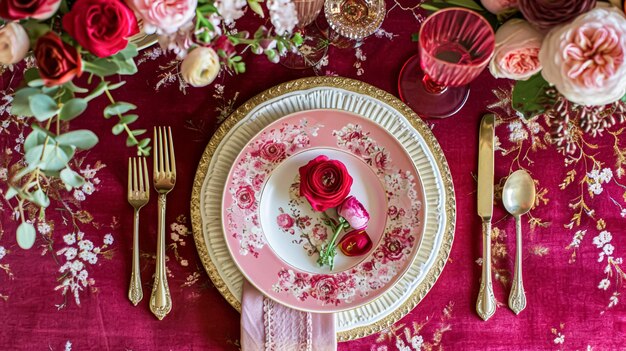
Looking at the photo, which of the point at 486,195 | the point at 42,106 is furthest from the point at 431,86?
the point at 42,106

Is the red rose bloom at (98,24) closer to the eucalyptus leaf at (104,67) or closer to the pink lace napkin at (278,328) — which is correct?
the eucalyptus leaf at (104,67)

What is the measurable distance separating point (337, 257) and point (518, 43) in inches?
19.5

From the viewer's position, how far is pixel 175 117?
100 centimetres

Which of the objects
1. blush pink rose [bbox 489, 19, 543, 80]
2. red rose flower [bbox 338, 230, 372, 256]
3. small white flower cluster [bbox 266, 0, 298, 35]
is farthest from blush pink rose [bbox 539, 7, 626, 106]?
red rose flower [bbox 338, 230, 372, 256]

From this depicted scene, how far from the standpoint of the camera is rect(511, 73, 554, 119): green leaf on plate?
2.37 feet

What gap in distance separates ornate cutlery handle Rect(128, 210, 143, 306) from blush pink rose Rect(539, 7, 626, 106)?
0.73 metres

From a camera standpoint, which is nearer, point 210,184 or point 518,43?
point 518,43

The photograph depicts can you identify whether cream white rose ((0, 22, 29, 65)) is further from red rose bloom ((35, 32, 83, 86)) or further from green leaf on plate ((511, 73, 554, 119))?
green leaf on plate ((511, 73, 554, 119))

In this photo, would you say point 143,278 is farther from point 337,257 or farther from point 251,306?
point 337,257

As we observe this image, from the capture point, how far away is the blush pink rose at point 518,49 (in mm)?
635

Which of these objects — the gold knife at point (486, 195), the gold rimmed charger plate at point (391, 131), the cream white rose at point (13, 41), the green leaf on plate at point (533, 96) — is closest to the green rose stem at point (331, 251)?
the gold rimmed charger plate at point (391, 131)

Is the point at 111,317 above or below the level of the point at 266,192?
below

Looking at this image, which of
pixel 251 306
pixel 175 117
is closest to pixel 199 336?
pixel 251 306

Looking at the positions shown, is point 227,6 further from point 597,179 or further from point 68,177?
point 597,179
